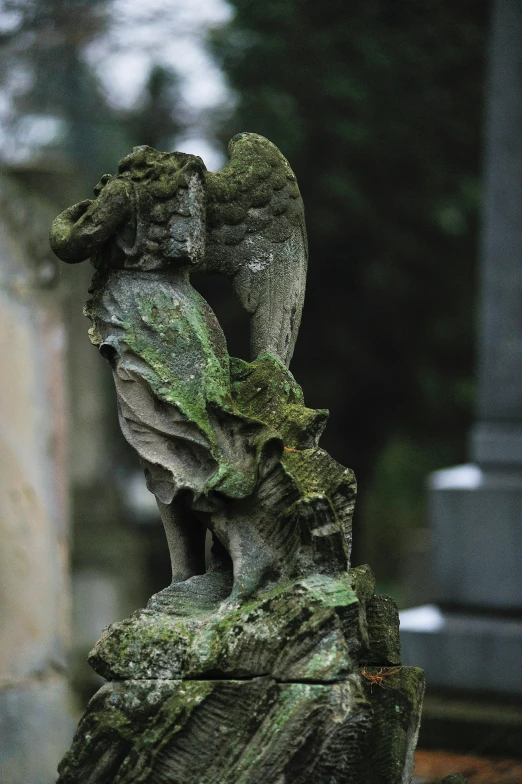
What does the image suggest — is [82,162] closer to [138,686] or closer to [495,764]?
[495,764]

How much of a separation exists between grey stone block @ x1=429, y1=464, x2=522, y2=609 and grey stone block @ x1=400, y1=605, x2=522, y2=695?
6.8 inches

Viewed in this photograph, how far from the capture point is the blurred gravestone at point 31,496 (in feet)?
24.4

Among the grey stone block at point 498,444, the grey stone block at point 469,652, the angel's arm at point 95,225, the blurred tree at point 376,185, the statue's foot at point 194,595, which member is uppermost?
the blurred tree at point 376,185

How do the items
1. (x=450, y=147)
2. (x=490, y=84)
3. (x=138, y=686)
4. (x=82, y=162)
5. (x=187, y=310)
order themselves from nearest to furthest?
(x=138, y=686)
(x=187, y=310)
(x=490, y=84)
(x=82, y=162)
(x=450, y=147)

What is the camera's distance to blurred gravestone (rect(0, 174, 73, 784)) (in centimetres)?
743

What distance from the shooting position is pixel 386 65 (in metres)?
14.1

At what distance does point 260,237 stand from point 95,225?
70 cm

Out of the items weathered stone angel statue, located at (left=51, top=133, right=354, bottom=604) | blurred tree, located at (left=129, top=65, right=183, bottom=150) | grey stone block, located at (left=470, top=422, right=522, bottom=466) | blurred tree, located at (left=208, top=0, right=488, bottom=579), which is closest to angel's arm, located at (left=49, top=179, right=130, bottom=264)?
weathered stone angel statue, located at (left=51, top=133, right=354, bottom=604)

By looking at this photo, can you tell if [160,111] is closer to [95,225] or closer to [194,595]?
[95,225]

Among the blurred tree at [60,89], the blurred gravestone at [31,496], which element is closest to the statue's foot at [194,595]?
the blurred gravestone at [31,496]

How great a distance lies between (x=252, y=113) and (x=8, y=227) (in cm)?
653

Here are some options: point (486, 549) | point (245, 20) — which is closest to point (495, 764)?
point (486, 549)

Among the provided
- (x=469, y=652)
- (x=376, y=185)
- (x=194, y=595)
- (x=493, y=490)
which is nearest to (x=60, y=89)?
(x=376, y=185)

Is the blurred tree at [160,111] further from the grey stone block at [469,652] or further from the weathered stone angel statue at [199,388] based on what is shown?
the weathered stone angel statue at [199,388]
